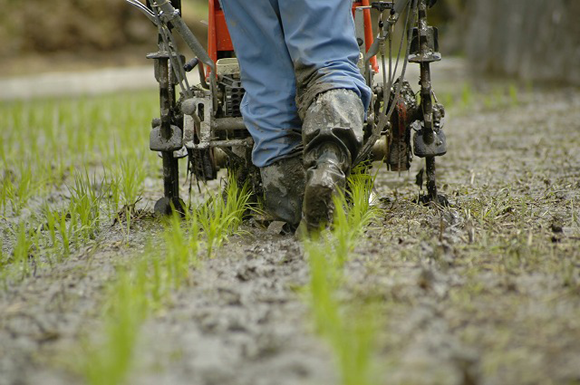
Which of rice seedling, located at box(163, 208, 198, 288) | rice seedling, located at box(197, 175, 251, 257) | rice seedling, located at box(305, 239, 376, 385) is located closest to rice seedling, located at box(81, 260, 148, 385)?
rice seedling, located at box(163, 208, 198, 288)

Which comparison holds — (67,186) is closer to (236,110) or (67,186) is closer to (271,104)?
(236,110)

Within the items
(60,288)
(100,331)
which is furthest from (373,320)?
(60,288)

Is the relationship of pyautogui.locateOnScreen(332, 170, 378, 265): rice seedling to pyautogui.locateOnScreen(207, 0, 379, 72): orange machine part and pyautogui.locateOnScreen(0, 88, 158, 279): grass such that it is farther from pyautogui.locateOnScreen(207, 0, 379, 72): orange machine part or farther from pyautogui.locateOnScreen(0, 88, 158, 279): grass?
pyautogui.locateOnScreen(0, 88, 158, 279): grass

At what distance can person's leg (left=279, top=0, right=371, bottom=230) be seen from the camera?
1971 mm

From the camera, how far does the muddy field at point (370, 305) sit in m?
1.23

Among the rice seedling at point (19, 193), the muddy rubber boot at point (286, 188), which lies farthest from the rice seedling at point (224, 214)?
the rice seedling at point (19, 193)

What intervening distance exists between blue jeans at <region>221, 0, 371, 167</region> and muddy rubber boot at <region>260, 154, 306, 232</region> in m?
0.03

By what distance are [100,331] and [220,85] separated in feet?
4.18

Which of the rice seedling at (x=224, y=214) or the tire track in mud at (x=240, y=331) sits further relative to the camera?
the rice seedling at (x=224, y=214)

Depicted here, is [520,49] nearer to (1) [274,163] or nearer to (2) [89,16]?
(1) [274,163]

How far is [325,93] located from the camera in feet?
6.76

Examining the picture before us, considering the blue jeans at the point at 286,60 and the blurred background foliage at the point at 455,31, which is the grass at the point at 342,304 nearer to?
the blue jeans at the point at 286,60

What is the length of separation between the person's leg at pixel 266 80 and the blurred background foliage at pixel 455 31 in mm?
5124

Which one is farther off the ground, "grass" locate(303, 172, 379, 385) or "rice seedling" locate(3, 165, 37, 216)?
"grass" locate(303, 172, 379, 385)
